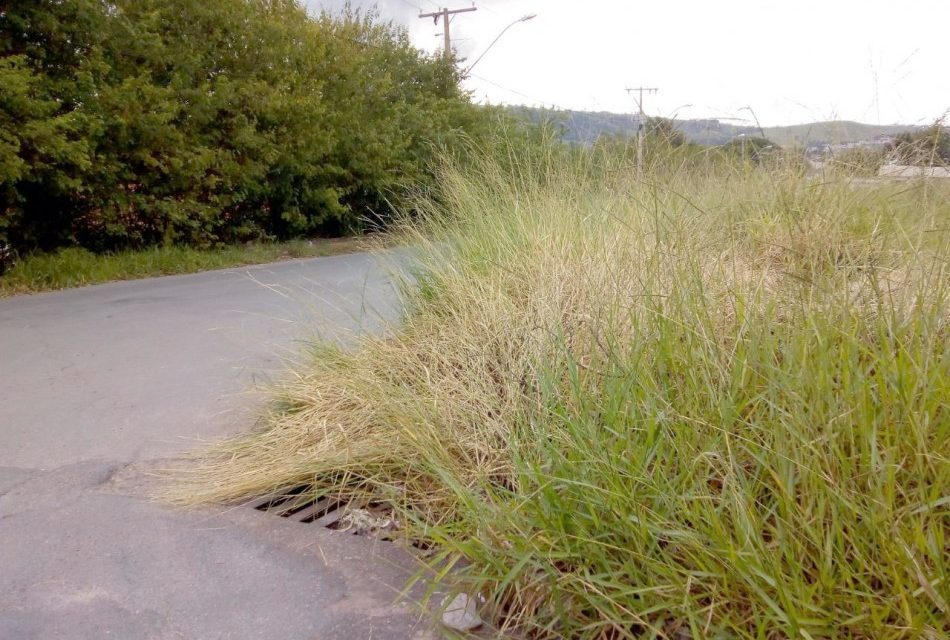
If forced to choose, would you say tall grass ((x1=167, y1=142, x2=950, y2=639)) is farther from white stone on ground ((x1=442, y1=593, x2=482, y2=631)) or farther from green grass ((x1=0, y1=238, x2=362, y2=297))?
green grass ((x1=0, y1=238, x2=362, y2=297))

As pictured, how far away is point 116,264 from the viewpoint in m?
10.8

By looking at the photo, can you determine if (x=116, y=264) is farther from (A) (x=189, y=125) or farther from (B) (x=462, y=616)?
(B) (x=462, y=616)

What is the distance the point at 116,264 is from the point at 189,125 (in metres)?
2.77

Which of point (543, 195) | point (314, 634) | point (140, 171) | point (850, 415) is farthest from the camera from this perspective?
point (140, 171)

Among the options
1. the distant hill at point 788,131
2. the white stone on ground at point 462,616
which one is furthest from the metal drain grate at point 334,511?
the distant hill at point 788,131

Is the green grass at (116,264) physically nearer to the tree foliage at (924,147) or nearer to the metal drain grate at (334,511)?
the tree foliage at (924,147)

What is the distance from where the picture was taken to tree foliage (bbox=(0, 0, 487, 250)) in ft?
31.8

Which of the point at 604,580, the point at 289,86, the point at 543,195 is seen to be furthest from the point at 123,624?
the point at 289,86

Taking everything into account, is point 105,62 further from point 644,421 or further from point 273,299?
point 644,421

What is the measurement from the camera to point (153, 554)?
115 inches

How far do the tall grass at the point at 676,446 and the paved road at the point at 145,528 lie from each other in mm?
265

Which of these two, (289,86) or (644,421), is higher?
(289,86)

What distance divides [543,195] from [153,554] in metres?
4.03

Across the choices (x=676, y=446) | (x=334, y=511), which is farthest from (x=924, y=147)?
(x=334, y=511)
